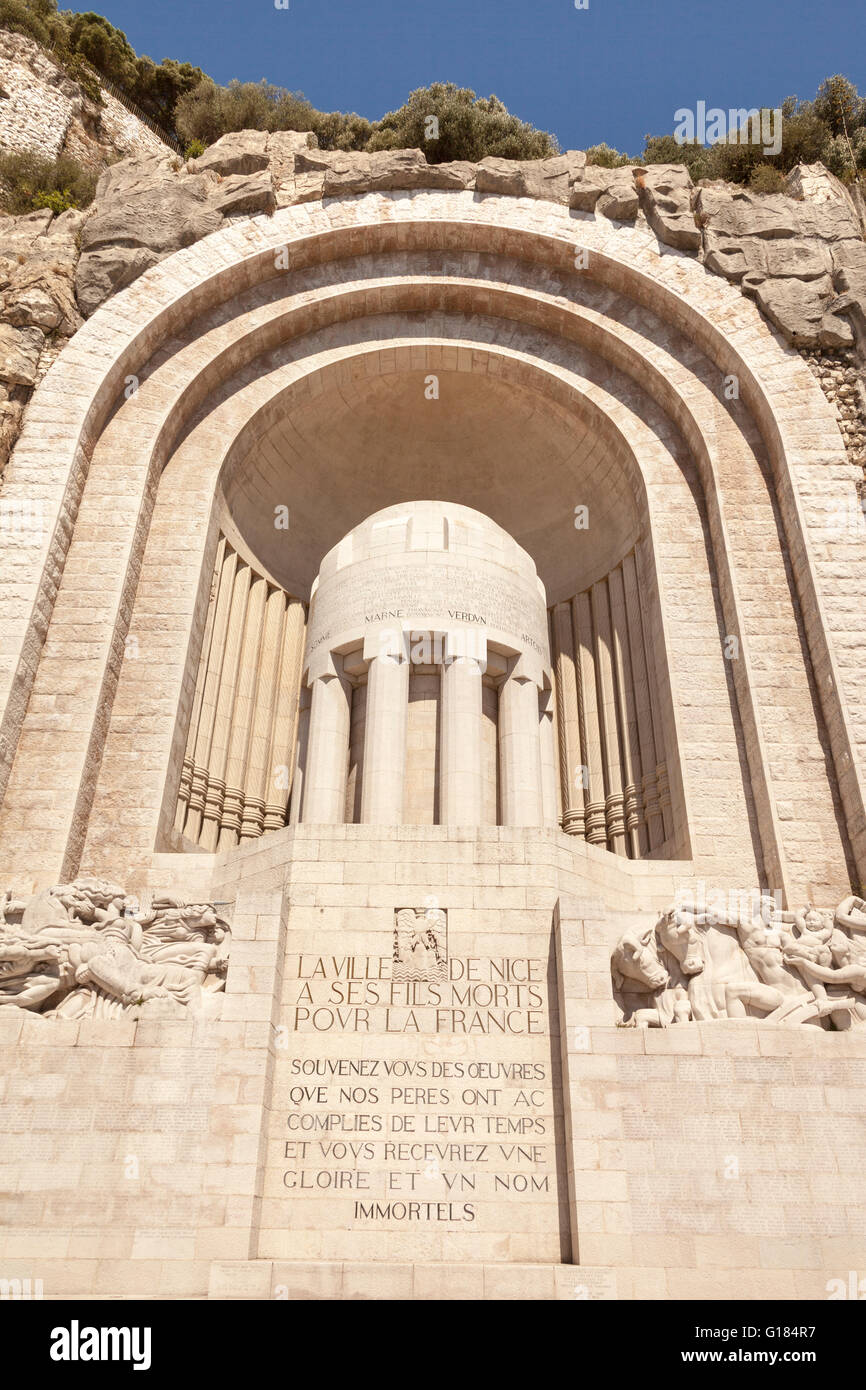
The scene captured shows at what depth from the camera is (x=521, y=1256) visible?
769 centimetres

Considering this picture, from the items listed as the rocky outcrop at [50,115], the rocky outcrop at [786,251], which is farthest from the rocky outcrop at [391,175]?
the rocky outcrop at [50,115]

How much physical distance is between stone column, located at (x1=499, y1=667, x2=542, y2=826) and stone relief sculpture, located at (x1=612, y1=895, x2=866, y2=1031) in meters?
2.88

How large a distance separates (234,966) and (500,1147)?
2727 millimetres

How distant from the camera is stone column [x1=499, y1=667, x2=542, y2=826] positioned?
11828 mm

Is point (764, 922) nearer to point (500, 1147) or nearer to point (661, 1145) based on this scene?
point (661, 1145)

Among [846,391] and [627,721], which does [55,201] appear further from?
[846,391]

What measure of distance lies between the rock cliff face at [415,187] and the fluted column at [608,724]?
166 inches

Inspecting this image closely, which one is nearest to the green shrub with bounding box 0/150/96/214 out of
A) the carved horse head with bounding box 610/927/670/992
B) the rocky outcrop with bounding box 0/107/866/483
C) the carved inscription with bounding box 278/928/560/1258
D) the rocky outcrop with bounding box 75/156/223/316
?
the rocky outcrop with bounding box 0/107/866/483

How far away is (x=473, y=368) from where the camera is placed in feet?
53.0

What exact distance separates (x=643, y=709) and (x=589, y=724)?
3.50ft

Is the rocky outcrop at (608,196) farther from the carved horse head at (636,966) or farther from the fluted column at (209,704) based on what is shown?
the carved horse head at (636,966)

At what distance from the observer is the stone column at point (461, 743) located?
11.4 meters

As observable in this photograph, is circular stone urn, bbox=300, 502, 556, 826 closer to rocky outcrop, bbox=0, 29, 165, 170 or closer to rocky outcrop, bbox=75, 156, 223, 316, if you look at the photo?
rocky outcrop, bbox=75, 156, 223, 316
